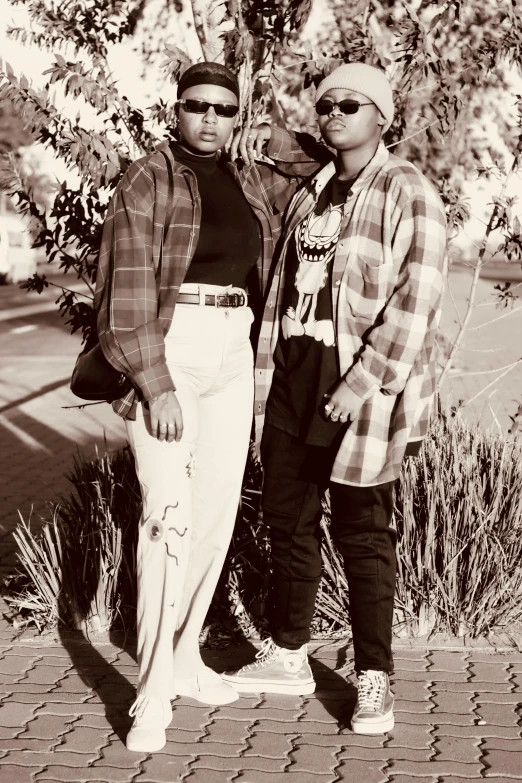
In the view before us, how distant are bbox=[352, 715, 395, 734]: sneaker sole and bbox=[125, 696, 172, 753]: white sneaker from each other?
0.61 meters

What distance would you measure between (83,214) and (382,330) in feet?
5.83

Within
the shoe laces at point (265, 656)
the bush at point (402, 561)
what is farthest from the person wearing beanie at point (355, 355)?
the bush at point (402, 561)

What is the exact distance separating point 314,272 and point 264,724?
150 centimetres

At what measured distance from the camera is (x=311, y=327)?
3729mm

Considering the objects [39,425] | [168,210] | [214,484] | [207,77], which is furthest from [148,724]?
[39,425]

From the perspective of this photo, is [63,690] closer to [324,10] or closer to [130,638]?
[130,638]

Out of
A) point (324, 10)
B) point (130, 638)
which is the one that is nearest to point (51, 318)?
point (324, 10)

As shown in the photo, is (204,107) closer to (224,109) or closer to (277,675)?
(224,109)

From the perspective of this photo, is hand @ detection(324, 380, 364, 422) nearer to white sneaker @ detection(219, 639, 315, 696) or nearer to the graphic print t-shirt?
the graphic print t-shirt

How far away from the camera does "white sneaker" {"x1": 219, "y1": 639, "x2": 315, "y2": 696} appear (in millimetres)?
4059

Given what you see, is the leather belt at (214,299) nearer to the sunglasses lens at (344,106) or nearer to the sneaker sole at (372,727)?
the sunglasses lens at (344,106)

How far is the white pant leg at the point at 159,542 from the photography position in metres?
3.60

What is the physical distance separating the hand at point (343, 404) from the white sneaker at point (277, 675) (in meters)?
0.97

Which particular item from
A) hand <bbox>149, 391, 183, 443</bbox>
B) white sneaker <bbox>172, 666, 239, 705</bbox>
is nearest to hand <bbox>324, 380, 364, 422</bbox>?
hand <bbox>149, 391, 183, 443</bbox>
